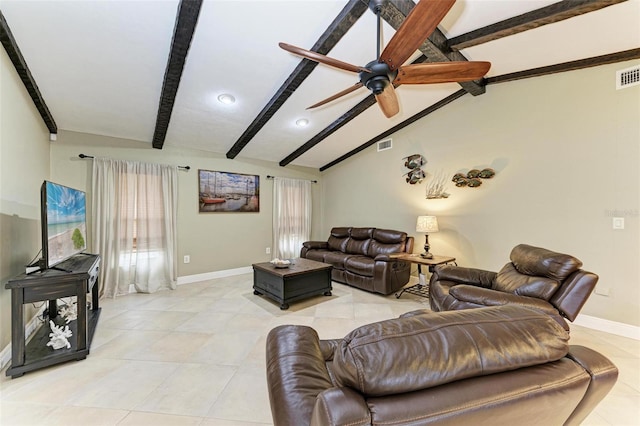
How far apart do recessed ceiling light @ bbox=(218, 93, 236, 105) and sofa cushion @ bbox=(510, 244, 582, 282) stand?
3.55m

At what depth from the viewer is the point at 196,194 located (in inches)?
180

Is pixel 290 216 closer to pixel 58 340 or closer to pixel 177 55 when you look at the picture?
pixel 177 55

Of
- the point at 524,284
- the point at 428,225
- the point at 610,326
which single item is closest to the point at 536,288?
the point at 524,284

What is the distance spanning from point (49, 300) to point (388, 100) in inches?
131

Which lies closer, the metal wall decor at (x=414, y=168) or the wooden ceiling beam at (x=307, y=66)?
the wooden ceiling beam at (x=307, y=66)

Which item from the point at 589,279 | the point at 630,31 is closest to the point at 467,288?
the point at 589,279

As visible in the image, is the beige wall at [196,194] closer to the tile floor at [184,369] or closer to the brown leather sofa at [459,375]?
the tile floor at [184,369]

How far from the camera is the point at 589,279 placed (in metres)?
1.85

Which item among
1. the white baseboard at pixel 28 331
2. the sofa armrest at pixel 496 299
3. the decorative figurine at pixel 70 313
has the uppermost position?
the sofa armrest at pixel 496 299

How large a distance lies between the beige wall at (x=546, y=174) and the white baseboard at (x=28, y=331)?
15.8ft

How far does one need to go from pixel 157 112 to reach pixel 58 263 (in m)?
2.02

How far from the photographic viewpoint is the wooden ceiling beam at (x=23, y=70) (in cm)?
203

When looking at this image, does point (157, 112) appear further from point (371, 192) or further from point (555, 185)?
point (555, 185)

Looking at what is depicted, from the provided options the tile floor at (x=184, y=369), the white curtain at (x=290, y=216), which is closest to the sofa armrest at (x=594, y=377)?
the tile floor at (x=184, y=369)
